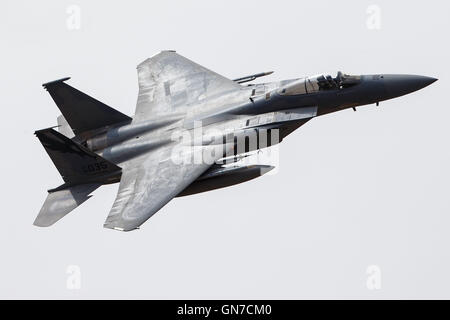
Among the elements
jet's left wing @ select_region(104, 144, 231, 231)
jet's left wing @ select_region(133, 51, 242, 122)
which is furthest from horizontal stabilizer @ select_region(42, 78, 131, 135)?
jet's left wing @ select_region(104, 144, 231, 231)

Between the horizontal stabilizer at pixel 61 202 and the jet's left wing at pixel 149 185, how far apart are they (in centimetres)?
128

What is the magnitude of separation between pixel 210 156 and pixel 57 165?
471 cm

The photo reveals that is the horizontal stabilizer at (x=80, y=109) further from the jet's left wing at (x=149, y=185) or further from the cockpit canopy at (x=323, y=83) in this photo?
the cockpit canopy at (x=323, y=83)

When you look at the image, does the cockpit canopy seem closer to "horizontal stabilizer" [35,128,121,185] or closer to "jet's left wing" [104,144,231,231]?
"jet's left wing" [104,144,231,231]

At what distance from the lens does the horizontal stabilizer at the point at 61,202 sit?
105 ft

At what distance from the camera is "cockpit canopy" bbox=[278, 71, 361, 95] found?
103ft

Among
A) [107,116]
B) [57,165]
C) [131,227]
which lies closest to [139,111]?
[107,116]

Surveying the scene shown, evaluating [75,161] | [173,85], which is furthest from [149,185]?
[173,85]

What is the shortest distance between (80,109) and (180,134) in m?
3.48

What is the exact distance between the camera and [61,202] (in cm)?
3234

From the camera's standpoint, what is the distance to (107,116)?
1326 inches

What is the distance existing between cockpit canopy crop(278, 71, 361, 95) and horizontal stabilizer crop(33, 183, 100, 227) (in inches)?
256

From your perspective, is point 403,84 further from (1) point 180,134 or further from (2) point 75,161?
(2) point 75,161

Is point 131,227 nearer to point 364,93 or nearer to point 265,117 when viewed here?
point 265,117
